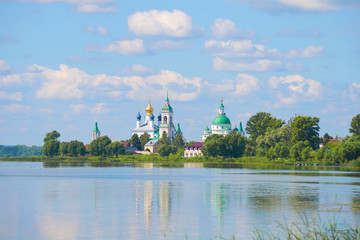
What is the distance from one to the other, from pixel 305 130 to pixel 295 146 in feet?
48.6

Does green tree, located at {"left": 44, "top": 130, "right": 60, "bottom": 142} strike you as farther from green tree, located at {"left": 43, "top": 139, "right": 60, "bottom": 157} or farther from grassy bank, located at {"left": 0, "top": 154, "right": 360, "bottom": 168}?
green tree, located at {"left": 43, "top": 139, "right": 60, "bottom": 157}

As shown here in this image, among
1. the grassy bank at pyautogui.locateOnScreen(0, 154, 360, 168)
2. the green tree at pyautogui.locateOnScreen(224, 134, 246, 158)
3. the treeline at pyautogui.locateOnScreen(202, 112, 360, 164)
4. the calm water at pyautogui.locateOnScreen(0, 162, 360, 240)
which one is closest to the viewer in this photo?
the calm water at pyautogui.locateOnScreen(0, 162, 360, 240)

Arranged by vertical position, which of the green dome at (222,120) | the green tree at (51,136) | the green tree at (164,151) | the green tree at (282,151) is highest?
the green dome at (222,120)

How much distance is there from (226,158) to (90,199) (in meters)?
91.7

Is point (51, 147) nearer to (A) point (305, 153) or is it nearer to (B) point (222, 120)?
(B) point (222, 120)

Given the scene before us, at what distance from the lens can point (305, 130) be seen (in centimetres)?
11506

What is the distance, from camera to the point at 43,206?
32656 mm

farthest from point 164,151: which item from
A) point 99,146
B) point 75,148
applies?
point 75,148

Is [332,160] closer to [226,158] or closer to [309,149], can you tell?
[309,149]

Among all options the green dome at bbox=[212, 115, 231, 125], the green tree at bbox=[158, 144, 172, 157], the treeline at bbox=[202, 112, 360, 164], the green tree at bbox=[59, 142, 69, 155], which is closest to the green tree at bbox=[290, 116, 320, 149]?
the treeline at bbox=[202, 112, 360, 164]

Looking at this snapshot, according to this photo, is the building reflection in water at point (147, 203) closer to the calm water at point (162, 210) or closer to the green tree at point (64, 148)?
the calm water at point (162, 210)

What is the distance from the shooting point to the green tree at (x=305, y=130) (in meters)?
113

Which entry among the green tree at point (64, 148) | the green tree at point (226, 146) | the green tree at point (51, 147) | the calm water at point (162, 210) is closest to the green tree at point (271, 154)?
the green tree at point (226, 146)

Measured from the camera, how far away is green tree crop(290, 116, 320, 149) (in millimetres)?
113312
